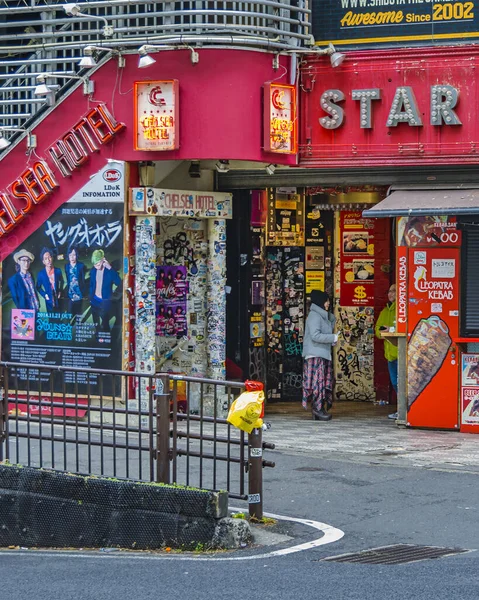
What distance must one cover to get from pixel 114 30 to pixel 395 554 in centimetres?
846

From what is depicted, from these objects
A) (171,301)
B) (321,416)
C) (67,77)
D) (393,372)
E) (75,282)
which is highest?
(67,77)

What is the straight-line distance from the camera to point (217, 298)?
631 inches

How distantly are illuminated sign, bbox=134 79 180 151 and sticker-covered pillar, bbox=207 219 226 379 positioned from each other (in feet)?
5.45

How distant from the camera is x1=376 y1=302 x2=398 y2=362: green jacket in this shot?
15859mm

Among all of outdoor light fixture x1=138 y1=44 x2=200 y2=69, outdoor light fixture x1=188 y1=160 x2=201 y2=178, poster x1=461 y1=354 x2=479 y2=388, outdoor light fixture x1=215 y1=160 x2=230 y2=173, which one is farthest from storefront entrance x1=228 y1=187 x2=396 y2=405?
poster x1=461 y1=354 x2=479 y2=388

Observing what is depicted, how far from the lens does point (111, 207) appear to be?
50.1 feet

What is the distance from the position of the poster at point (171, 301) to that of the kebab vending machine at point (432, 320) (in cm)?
313

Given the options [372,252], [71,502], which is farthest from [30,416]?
[372,252]

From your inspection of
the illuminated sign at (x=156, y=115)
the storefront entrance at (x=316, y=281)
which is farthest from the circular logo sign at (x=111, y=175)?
the storefront entrance at (x=316, y=281)

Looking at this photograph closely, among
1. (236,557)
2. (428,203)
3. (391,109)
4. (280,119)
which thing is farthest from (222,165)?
(236,557)

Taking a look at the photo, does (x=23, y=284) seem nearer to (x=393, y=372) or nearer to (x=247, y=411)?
(x=393, y=372)

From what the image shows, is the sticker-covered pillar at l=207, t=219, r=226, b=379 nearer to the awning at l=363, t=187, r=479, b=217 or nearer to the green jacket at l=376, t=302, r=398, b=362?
the green jacket at l=376, t=302, r=398, b=362

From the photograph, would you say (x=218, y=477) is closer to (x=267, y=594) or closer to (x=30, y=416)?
(x=30, y=416)

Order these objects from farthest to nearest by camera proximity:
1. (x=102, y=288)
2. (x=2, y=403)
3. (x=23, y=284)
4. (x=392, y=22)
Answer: (x=23, y=284)
(x=392, y=22)
(x=102, y=288)
(x=2, y=403)
